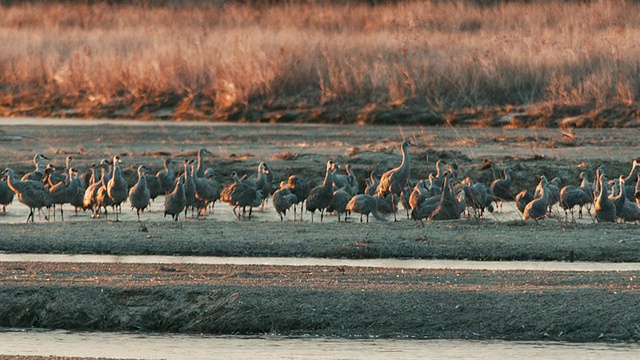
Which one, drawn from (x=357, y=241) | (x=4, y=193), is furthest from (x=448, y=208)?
(x=4, y=193)

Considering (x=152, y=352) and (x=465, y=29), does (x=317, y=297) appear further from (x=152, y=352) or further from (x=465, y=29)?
(x=465, y=29)

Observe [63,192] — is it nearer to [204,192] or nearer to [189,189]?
[189,189]

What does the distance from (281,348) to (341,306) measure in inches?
36.3

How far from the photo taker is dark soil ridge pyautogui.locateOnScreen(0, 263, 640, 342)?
35.9 ft

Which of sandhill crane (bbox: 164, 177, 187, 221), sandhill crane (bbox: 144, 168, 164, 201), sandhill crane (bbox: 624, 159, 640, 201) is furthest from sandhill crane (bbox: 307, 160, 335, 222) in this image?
sandhill crane (bbox: 624, 159, 640, 201)

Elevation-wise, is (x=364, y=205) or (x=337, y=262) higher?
(x=364, y=205)

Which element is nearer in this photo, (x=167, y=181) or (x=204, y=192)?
(x=204, y=192)

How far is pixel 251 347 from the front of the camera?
10664 mm

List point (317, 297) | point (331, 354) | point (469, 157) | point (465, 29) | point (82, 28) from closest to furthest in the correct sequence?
point (331, 354)
point (317, 297)
point (469, 157)
point (465, 29)
point (82, 28)

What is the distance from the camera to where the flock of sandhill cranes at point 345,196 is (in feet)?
55.5

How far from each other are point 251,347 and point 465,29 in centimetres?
2715

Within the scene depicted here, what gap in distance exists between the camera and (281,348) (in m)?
10.6

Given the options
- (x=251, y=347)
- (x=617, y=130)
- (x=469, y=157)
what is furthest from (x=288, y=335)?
(x=617, y=130)

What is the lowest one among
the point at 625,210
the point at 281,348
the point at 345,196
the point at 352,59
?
the point at 281,348
